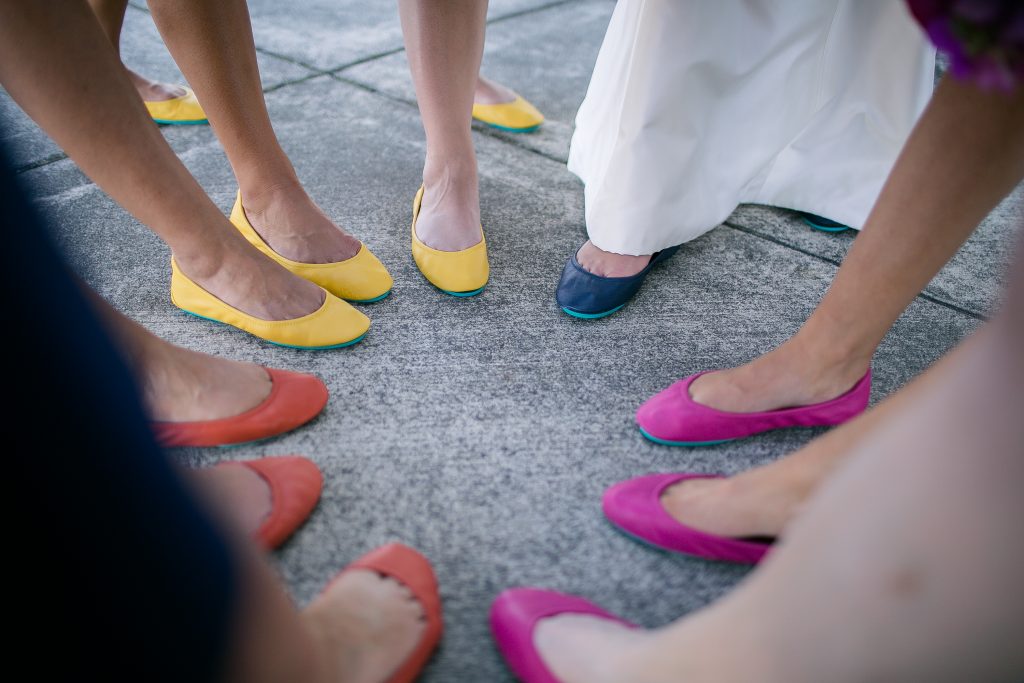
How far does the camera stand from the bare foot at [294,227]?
1.06 metres

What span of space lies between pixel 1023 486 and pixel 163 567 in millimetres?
409

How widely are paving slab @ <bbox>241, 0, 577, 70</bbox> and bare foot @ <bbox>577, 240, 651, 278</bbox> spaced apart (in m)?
1.40

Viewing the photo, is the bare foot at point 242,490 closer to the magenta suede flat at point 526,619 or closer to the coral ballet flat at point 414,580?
the coral ballet flat at point 414,580

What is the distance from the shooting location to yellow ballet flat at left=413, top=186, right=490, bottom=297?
1098 millimetres

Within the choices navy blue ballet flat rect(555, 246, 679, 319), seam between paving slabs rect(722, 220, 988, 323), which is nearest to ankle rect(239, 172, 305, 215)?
navy blue ballet flat rect(555, 246, 679, 319)

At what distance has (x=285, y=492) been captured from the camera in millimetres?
720

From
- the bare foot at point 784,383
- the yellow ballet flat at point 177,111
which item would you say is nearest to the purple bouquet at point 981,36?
the bare foot at point 784,383

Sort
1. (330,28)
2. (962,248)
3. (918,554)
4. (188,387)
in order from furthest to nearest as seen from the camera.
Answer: (330,28) → (962,248) → (188,387) → (918,554)

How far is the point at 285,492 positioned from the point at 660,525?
1.43 ft

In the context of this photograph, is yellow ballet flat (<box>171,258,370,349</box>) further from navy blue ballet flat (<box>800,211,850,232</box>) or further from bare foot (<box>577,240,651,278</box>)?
navy blue ballet flat (<box>800,211,850,232</box>)

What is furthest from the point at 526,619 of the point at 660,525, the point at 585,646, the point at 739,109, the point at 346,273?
the point at 739,109

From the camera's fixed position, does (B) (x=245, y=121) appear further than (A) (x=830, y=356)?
Yes

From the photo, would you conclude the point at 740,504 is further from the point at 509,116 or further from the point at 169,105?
the point at 169,105

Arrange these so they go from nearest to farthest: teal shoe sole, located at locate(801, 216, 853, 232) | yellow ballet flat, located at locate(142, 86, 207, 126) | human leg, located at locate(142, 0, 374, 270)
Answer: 1. human leg, located at locate(142, 0, 374, 270)
2. teal shoe sole, located at locate(801, 216, 853, 232)
3. yellow ballet flat, located at locate(142, 86, 207, 126)
